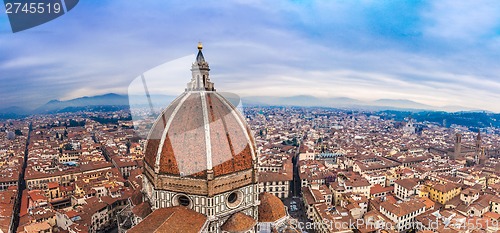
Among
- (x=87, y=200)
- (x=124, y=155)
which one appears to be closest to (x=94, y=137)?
(x=124, y=155)

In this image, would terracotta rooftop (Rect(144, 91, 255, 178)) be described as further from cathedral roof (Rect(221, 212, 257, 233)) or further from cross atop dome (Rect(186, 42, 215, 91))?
cathedral roof (Rect(221, 212, 257, 233))

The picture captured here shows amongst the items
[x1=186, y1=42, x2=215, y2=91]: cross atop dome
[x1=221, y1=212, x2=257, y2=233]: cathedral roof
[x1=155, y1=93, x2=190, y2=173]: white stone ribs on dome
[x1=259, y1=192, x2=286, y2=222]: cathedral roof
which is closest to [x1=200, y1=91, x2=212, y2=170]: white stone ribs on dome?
[x1=186, y1=42, x2=215, y2=91]: cross atop dome

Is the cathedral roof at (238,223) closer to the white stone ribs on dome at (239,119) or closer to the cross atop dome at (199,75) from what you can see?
the white stone ribs on dome at (239,119)

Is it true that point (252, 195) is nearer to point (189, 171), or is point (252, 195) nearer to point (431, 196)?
point (189, 171)

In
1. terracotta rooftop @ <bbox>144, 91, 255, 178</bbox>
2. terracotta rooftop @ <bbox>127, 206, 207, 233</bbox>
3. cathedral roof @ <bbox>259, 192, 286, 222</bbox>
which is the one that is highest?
terracotta rooftop @ <bbox>144, 91, 255, 178</bbox>

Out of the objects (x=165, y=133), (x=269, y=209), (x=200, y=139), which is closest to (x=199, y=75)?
(x=165, y=133)

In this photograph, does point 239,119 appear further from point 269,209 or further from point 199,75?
point 269,209

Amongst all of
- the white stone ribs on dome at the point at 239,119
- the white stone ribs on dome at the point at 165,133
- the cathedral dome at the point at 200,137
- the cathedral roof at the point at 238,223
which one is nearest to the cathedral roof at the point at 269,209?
the cathedral roof at the point at 238,223
